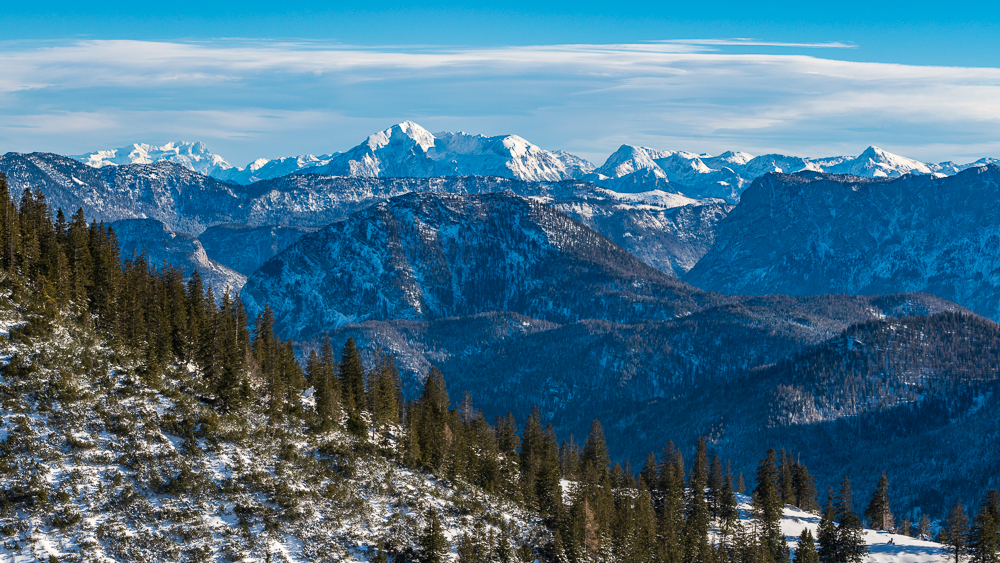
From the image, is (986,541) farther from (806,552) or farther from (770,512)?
(770,512)

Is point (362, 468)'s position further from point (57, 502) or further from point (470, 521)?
point (57, 502)

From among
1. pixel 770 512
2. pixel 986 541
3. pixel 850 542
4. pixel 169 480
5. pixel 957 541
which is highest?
pixel 169 480

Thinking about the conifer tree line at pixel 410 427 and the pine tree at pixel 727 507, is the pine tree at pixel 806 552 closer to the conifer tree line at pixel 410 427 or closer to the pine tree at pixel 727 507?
the conifer tree line at pixel 410 427

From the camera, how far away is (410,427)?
125438mm

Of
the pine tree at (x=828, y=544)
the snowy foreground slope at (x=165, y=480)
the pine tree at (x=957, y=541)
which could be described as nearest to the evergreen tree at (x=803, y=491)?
the pine tree at (x=828, y=544)

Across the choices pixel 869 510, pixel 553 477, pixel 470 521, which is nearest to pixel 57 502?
pixel 470 521

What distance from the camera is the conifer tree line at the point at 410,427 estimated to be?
355ft

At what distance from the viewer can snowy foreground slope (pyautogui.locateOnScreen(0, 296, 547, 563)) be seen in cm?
8175

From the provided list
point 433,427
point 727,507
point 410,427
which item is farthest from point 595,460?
point 410,427

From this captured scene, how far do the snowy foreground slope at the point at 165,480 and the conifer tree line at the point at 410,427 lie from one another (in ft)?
11.0

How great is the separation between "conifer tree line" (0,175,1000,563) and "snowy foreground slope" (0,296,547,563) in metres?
3.36

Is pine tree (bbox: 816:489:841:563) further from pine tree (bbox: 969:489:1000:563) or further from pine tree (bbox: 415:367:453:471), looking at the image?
pine tree (bbox: 415:367:453:471)

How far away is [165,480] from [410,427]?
41319 millimetres

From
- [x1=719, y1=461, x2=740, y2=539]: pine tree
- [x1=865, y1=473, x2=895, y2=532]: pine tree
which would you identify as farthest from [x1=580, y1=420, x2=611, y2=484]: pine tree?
[x1=865, y1=473, x2=895, y2=532]: pine tree
